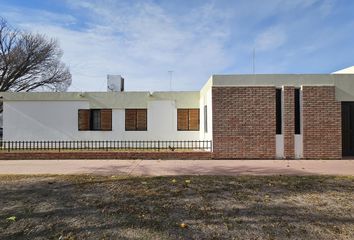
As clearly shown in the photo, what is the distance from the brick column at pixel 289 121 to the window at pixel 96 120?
10.5m

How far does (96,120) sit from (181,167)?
33.7 feet

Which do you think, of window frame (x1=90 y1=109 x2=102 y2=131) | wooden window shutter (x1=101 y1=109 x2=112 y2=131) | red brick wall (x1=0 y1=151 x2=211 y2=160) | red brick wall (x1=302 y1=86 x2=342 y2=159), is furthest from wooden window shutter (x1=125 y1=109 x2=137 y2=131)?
red brick wall (x1=302 y1=86 x2=342 y2=159)

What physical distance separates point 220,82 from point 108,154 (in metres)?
5.46

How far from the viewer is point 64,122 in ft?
67.2

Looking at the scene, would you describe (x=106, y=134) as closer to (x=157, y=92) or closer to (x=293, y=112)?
(x=157, y=92)

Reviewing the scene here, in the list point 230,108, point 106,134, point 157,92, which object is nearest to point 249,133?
point 230,108

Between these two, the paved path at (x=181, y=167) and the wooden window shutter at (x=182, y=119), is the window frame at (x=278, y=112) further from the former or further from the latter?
the wooden window shutter at (x=182, y=119)

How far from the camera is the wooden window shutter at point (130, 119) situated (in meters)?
20.4

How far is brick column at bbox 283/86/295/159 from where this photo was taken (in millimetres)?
13969

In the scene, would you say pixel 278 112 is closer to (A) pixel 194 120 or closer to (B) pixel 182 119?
(A) pixel 194 120

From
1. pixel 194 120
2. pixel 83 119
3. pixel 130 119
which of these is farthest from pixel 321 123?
pixel 83 119

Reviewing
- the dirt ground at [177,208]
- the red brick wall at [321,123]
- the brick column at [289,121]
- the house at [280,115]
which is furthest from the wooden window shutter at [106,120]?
the dirt ground at [177,208]

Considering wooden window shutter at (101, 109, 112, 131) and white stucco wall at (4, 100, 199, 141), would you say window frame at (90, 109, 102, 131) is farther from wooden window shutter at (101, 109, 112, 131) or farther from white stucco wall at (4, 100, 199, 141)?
white stucco wall at (4, 100, 199, 141)

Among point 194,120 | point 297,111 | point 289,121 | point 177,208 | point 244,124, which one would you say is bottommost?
point 177,208
